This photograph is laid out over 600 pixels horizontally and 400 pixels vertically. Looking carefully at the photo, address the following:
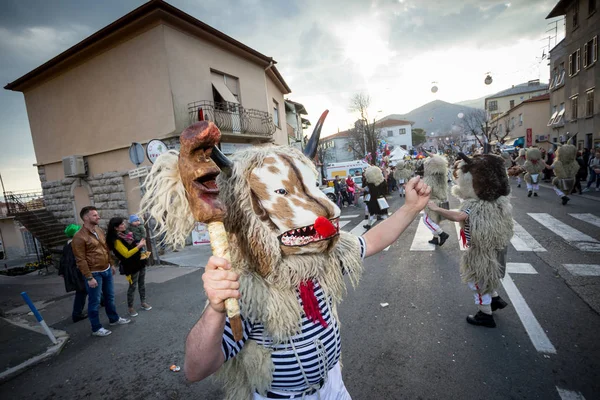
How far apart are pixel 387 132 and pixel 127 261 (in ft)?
202

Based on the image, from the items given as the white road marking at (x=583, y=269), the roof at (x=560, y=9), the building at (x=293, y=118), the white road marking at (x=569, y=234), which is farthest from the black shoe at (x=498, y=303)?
the roof at (x=560, y=9)

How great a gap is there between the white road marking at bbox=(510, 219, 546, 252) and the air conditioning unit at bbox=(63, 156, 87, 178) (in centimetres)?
1389

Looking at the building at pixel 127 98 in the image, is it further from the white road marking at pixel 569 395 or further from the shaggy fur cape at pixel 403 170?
the white road marking at pixel 569 395

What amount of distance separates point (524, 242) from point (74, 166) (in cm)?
1442

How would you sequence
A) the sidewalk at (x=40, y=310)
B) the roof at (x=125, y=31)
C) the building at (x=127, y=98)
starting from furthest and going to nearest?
the building at (x=127, y=98) → the roof at (x=125, y=31) → the sidewalk at (x=40, y=310)

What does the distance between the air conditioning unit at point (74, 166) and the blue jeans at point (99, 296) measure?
8420 millimetres

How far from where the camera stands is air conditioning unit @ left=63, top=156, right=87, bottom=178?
10461 mm

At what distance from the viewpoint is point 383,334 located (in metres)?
3.36

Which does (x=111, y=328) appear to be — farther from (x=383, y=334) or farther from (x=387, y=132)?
(x=387, y=132)

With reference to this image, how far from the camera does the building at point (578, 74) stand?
1669 centimetres

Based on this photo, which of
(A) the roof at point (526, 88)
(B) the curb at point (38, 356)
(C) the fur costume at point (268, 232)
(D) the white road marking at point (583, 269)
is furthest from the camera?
(A) the roof at point (526, 88)

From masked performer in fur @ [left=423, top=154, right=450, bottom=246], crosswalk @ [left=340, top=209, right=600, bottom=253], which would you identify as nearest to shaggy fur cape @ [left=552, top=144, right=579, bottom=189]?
crosswalk @ [left=340, top=209, right=600, bottom=253]

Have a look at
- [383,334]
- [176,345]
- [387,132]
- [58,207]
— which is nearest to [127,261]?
[176,345]

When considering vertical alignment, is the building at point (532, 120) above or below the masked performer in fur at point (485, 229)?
above
